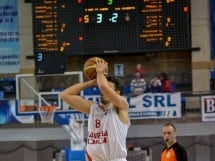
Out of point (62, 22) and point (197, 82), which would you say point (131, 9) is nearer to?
point (62, 22)

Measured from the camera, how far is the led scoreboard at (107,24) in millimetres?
14445

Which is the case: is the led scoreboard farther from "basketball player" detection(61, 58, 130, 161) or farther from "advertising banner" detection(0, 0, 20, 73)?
"basketball player" detection(61, 58, 130, 161)

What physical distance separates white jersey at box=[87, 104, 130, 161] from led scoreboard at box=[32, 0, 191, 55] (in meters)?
10.6

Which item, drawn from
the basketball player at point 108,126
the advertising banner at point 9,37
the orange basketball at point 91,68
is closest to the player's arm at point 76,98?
the basketball player at point 108,126

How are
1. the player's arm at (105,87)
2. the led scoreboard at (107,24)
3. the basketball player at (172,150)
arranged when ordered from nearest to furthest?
the player's arm at (105,87) < the basketball player at (172,150) < the led scoreboard at (107,24)

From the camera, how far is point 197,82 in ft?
52.5

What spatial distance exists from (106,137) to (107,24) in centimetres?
1100

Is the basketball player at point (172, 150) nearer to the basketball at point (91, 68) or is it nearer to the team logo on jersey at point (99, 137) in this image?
the team logo on jersey at point (99, 137)

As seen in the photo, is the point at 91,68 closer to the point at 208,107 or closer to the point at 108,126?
the point at 108,126

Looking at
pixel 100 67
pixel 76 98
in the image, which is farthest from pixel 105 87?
pixel 76 98

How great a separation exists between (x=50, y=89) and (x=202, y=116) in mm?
3441

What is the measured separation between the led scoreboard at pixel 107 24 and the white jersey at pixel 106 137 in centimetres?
1055

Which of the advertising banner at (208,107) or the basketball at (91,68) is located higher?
the basketball at (91,68)

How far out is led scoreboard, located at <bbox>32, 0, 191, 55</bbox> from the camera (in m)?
14.4
